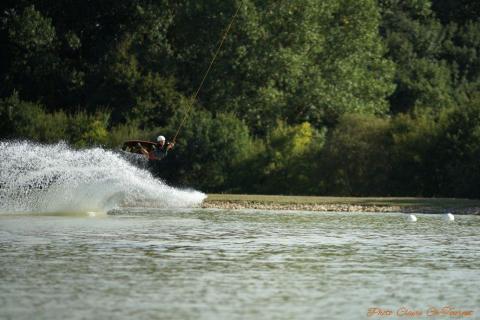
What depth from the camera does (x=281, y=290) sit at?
49.6 feet

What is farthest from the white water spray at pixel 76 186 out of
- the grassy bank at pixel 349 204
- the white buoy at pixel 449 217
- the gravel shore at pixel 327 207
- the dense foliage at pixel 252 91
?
the white buoy at pixel 449 217

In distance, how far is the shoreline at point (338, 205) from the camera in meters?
33.4

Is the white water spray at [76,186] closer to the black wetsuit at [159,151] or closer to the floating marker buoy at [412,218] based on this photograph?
the black wetsuit at [159,151]

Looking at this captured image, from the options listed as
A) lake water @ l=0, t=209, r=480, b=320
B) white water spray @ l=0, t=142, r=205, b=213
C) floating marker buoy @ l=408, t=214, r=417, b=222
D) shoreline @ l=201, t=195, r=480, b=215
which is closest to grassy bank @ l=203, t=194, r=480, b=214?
shoreline @ l=201, t=195, r=480, b=215

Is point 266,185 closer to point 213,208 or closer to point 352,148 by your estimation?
point 352,148

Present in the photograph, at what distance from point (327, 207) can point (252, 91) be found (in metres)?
18.1

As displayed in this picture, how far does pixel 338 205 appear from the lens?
3472 cm

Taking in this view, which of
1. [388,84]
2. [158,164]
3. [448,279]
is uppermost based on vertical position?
[388,84]

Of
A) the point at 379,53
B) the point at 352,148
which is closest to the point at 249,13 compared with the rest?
the point at 379,53

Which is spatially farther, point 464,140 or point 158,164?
point 158,164

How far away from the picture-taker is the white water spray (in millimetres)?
32094

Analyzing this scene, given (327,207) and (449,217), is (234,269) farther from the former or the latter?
(327,207)

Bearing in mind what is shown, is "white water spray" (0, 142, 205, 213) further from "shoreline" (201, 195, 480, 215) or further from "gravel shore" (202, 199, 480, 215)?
"shoreline" (201, 195, 480, 215)

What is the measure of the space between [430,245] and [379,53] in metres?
33.7
